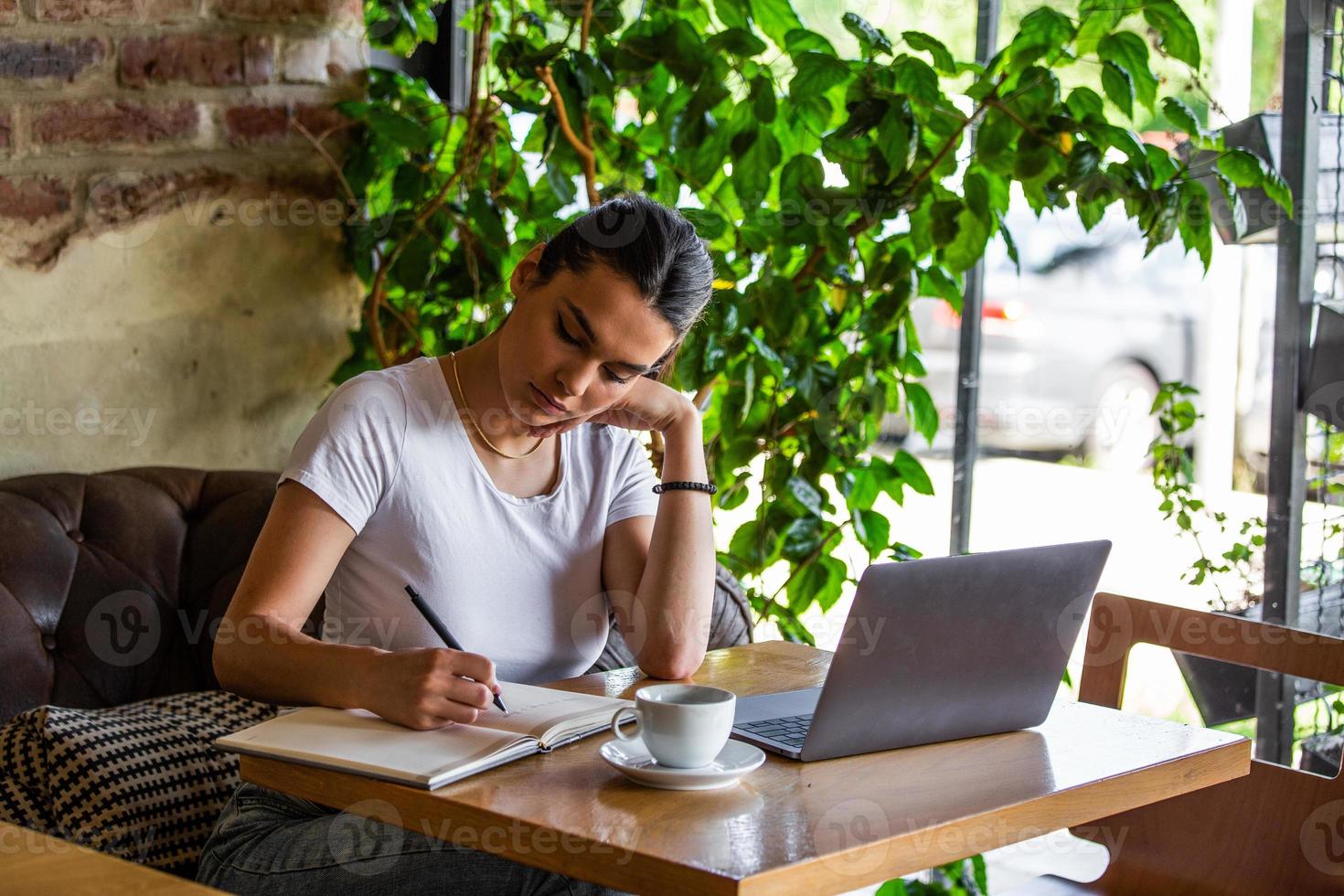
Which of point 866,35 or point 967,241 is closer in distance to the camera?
point 866,35

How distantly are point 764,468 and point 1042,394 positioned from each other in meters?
0.53

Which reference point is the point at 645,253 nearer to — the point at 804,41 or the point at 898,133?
the point at 898,133

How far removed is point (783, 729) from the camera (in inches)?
50.9

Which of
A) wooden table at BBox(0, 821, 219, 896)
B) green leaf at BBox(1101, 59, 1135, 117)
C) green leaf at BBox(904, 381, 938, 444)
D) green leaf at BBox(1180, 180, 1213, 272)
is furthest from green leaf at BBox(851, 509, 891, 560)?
wooden table at BBox(0, 821, 219, 896)

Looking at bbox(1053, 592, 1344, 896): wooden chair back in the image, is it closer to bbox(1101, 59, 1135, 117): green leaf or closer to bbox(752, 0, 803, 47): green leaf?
bbox(1101, 59, 1135, 117): green leaf

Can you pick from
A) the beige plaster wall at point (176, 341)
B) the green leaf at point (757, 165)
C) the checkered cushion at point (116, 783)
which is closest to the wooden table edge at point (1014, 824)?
the checkered cushion at point (116, 783)

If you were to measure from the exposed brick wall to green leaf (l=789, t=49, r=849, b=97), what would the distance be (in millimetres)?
881

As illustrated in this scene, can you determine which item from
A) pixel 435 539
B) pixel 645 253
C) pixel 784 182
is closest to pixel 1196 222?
pixel 784 182

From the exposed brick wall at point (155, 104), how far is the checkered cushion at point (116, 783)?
91cm

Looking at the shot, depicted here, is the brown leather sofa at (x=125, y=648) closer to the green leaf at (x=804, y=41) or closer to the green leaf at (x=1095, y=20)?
the green leaf at (x=804, y=41)

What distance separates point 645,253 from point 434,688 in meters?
0.60

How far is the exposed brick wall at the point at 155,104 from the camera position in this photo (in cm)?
214

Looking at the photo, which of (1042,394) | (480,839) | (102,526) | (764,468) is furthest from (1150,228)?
(102,526)

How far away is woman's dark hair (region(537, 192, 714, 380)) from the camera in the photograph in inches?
61.5
